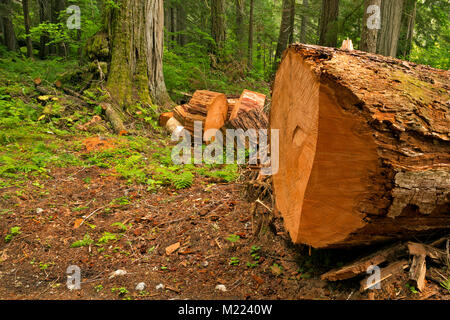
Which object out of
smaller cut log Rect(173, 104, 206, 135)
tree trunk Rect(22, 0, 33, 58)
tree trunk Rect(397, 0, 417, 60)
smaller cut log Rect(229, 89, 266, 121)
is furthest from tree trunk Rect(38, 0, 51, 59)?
tree trunk Rect(397, 0, 417, 60)

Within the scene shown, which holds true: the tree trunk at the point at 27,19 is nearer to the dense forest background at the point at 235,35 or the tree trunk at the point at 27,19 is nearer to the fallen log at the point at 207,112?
the dense forest background at the point at 235,35

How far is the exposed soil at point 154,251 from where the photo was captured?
236 centimetres

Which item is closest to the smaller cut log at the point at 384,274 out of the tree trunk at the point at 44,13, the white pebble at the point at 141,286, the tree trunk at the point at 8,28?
the white pebble at the point at 141,286

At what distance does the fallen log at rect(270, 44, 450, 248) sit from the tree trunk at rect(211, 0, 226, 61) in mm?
9069

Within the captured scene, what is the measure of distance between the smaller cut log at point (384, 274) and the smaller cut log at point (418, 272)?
54 mm

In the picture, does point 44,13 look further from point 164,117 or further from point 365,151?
point 365,151

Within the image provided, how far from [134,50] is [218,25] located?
4.82m

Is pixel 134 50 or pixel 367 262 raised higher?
pixel 134 50

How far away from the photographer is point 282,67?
2537mm

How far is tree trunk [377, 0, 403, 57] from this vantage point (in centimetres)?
630

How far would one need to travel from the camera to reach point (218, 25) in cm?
1060

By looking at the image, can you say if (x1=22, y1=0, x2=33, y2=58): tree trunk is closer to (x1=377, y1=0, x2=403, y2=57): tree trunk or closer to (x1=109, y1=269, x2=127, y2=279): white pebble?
(x1=109, y1=269, x2=127, y2=279): white pebble

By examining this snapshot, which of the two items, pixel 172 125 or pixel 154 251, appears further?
pixel 172 125

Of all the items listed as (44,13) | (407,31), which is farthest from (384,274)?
(44,13)
